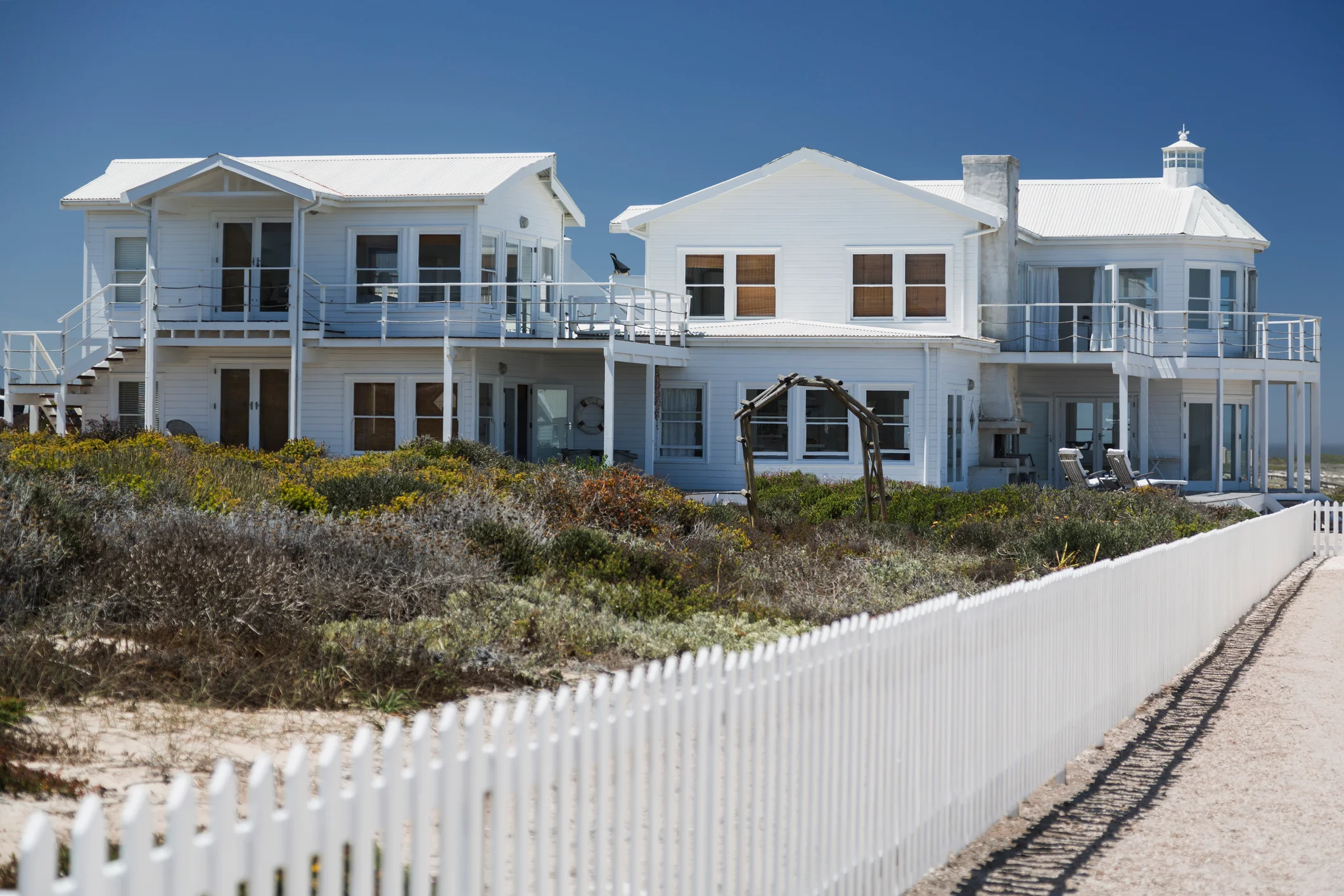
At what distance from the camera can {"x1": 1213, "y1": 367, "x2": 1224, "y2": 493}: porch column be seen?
3081 cm

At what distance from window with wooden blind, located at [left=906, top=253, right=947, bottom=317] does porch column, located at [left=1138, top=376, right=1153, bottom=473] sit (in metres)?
4.75

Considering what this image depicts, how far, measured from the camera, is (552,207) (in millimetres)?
31750

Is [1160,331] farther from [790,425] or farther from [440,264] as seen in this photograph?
[440,264]

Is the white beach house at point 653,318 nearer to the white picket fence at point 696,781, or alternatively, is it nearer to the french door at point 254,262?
the french door at point 254,262

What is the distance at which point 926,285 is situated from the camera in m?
29.0

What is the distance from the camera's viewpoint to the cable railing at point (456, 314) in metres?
26.3

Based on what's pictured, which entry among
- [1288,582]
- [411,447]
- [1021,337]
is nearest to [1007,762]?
[1288,582]

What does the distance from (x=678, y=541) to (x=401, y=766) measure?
1141 centimetres

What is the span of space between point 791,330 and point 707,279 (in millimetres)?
2876

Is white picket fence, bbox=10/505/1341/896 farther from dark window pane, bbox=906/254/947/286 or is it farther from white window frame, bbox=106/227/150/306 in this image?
white window frame, bbox=106/227/150/306

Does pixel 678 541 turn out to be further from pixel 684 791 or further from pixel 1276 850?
pixel 684 791

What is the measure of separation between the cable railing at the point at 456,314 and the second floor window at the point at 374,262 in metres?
0.05

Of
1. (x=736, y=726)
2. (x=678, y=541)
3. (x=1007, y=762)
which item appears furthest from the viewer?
(x=678, y=541)

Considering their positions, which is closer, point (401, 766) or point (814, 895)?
point (401, 766)
